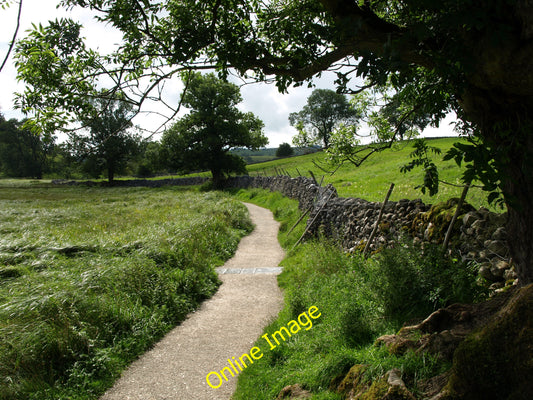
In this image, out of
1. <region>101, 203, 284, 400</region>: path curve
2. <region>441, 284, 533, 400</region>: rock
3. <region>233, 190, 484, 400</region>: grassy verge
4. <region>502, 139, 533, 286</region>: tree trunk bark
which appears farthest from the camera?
<region>101, 203, 284, 400</region>: path curve

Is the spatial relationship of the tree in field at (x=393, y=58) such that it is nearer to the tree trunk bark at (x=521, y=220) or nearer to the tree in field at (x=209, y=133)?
the tree trunk bark at (x=521, y=220)

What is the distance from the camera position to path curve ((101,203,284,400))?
525 centimetres

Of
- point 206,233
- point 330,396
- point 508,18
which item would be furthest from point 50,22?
point 206,233

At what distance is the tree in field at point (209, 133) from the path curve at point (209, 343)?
30.9 m

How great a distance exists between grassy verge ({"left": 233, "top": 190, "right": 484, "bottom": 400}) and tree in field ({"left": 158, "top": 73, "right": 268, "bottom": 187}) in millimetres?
34411

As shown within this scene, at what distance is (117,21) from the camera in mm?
5008

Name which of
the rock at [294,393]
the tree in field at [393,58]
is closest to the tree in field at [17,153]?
the tree in field at [393,58]

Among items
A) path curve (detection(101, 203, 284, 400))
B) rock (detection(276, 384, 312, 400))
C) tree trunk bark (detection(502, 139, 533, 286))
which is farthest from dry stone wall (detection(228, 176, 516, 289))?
rock (detection(276, 384, 312, 400))

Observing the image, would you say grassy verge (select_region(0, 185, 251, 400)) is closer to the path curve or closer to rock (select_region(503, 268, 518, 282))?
the path curve

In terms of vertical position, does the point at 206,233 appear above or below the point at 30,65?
below

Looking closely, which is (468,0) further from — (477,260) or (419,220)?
(419,220)

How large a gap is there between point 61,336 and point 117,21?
519cm
